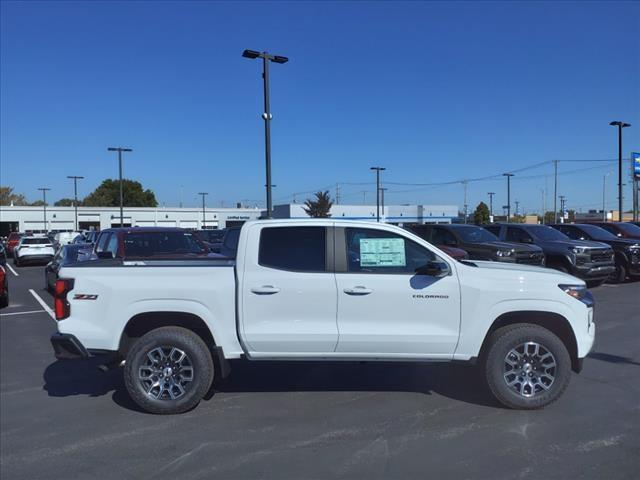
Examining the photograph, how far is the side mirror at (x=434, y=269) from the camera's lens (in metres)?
5.20

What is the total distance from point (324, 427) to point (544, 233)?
12.8 metres

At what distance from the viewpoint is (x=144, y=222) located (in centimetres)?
7625

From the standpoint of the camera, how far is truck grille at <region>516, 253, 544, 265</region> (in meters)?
14.0

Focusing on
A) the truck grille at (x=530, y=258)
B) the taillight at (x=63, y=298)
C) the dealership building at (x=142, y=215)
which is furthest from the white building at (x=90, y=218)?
the taillight at (x=63, y=298)

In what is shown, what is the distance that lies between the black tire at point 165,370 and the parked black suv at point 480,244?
10.1m

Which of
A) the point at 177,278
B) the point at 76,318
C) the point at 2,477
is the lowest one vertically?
the point at 2,477

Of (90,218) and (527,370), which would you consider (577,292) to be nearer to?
(527,370)

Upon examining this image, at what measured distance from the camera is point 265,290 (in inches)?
208

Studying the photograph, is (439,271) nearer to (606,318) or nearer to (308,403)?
(308,403)

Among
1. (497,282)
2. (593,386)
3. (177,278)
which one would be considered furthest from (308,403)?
(593,386)

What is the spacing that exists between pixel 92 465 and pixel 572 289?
15.0 feet

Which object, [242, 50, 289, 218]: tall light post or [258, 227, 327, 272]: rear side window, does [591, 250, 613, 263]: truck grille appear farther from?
[258, 227, 327, 272]: rear side window

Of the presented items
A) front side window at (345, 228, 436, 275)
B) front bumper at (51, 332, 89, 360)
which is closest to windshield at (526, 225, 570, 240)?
front side window at (345, 228, 436, 275)

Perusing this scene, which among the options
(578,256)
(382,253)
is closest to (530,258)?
(578,256)
